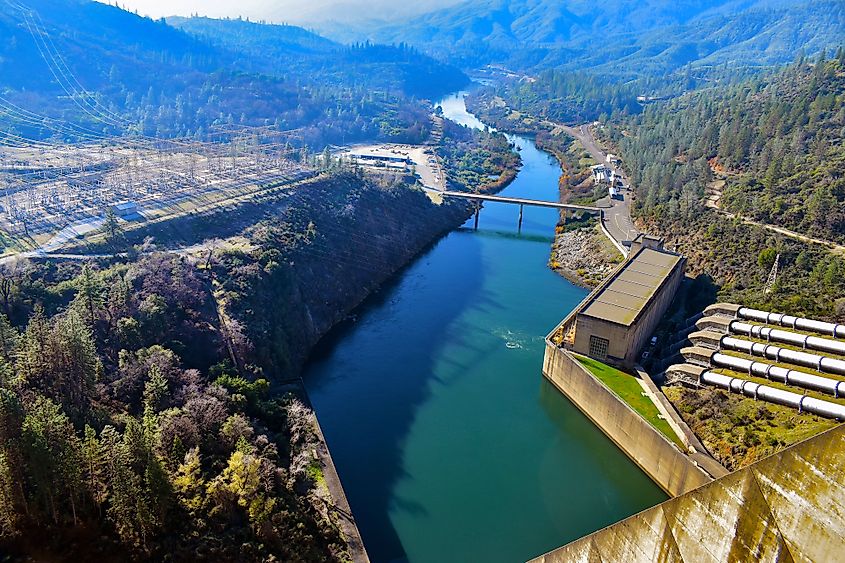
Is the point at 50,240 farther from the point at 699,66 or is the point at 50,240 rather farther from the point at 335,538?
the point at 699,66

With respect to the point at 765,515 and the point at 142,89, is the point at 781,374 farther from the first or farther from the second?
the point at 142,89

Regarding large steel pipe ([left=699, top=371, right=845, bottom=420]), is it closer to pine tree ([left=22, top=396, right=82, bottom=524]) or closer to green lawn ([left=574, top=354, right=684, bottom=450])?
green lawn ([left=574, top=354, right=684, bottom=450])

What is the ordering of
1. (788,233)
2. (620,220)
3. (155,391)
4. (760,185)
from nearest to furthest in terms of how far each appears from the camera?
(155,391)
(788,233)
(760,185)
(620,220)

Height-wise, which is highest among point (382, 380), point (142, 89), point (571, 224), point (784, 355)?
point (142, 89)

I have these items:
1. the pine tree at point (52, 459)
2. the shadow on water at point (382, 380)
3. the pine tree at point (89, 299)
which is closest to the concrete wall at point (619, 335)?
the shadow on water at point (382, 380)

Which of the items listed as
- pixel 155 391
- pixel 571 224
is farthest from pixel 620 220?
pixel 155 391

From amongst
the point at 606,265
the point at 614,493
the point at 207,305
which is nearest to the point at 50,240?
the point at 207,305

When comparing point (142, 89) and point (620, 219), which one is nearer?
point (620, 219)
